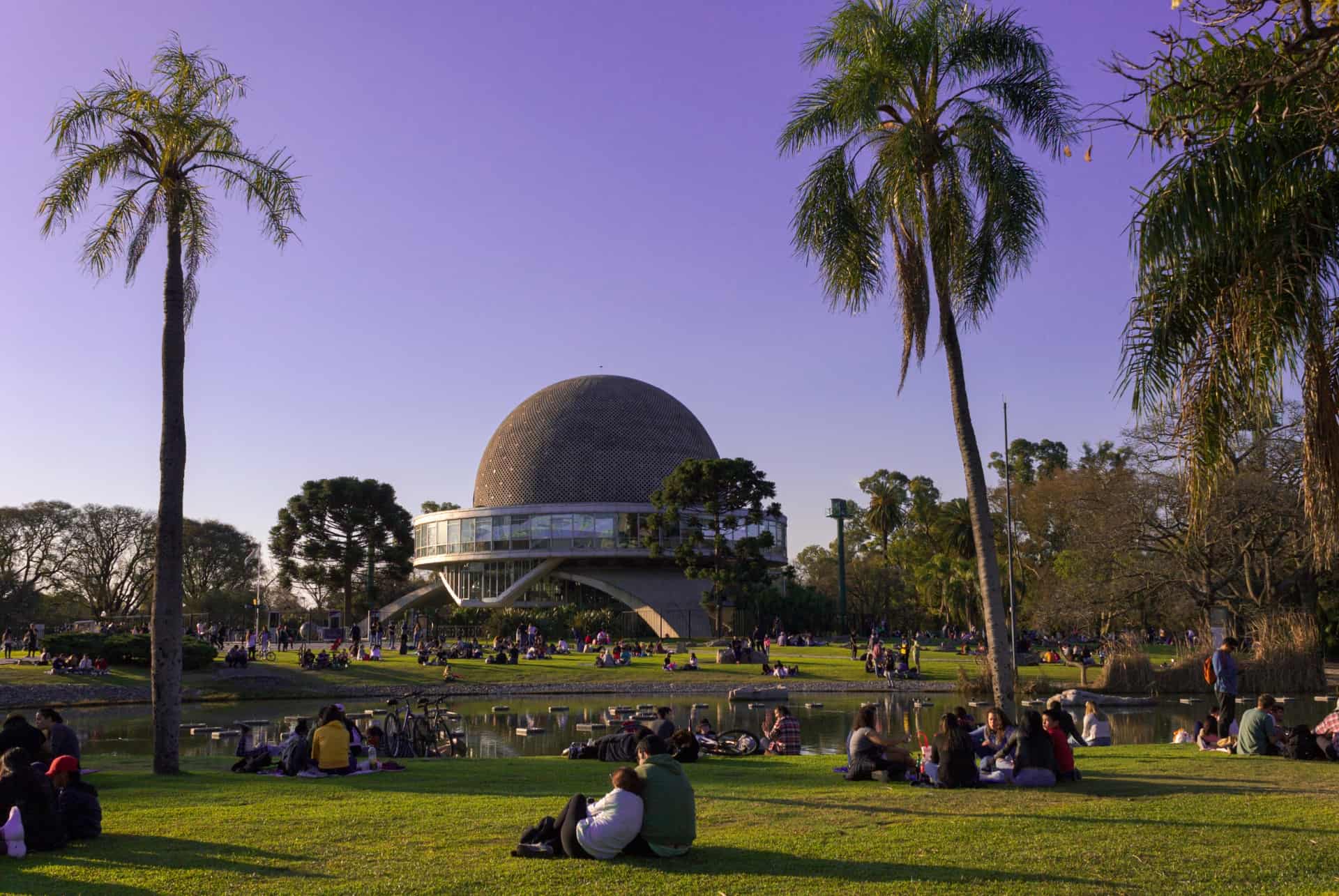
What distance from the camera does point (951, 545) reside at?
4300cm

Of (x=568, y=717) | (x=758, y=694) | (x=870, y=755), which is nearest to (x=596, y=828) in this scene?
(x=870, y=755)

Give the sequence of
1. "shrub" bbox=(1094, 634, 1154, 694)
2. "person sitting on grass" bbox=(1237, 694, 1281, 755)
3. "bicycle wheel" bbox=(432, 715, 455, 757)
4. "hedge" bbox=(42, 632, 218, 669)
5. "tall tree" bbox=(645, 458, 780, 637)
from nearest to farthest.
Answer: "person sitting on grass" bbox=(1237, 694, 1281, 755), "bicycle wheel" bbox=(432, 715, 455, 757), "shrub" bbox=(1094, 634, 1154, 694), "hedge" bbox=(42, 632, 218, 669), "tall tree" bbox=(645, 458, 780, 637)

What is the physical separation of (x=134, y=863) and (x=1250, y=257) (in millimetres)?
6410

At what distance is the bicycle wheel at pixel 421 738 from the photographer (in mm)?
11148

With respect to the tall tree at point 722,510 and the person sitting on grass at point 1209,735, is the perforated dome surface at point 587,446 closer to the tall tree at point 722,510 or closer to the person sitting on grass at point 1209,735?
the tall tree at point 722,510

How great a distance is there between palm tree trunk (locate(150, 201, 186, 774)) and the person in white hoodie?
5.19 meters

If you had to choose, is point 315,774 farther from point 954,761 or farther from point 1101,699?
point 1101,699

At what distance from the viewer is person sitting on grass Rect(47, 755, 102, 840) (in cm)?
589

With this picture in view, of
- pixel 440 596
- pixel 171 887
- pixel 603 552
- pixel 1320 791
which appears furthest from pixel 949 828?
pixel 440 596

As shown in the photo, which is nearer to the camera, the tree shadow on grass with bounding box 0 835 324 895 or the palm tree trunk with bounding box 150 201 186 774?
the tree shadow on grass with bounding box 0 835 324 895

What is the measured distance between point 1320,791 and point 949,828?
289 centimetres

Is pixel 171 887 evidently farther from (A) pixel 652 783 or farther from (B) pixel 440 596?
(B) pixel 440 596

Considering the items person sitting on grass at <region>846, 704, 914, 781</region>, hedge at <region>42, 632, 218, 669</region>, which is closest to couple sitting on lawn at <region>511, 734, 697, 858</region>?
person sitting on grass at <region>846, 704, 914, 781</region>

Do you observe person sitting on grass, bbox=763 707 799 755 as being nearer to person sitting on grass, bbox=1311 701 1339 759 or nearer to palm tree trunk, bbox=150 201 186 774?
person sitting on grass, bbox=1311 701 1339 759
